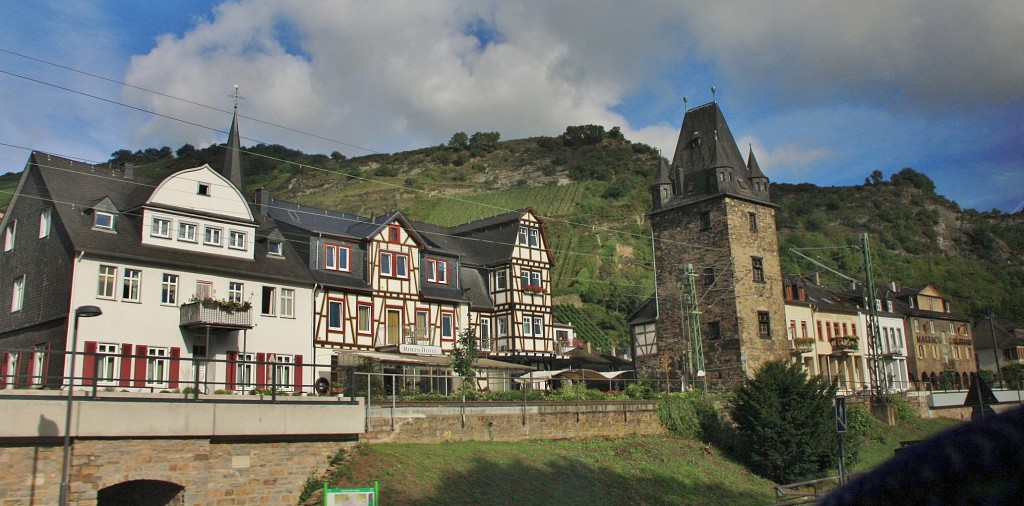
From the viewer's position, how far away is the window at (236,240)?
39281 millimetres

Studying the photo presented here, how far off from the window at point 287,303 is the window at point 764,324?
25.5 metres

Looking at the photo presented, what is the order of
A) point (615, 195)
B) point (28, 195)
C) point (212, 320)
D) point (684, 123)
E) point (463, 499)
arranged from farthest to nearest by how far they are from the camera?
point (615, 195) → point (684, 123) → point (28, 195) → point (212, 320) → point (463, 499)

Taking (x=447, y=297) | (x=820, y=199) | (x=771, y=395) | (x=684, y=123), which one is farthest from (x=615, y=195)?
(x=771, y=395)

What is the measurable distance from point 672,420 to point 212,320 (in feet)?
64.2

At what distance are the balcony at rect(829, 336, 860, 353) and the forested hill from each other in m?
14.3

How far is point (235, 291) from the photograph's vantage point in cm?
3834

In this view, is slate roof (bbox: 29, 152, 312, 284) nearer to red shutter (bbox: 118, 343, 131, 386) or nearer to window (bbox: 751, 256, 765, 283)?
red shutter (bbox: 118, 343, 131, 386)

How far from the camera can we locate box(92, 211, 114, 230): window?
35500mm

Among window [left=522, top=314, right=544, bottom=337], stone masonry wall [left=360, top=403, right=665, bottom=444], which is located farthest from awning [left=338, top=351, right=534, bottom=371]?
window [left=522, top=314, right=544, bottom=337]

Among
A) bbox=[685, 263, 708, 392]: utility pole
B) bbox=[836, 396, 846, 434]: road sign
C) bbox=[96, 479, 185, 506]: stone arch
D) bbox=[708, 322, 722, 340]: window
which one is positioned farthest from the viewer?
bbox=[708, 322, 722, 340]: window

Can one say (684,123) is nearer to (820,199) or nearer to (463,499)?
(463,499)

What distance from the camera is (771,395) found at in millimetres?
36969

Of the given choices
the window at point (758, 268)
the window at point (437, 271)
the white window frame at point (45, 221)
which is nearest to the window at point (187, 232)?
the white window frame at point (45, 221)

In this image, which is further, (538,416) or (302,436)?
(538,416)
